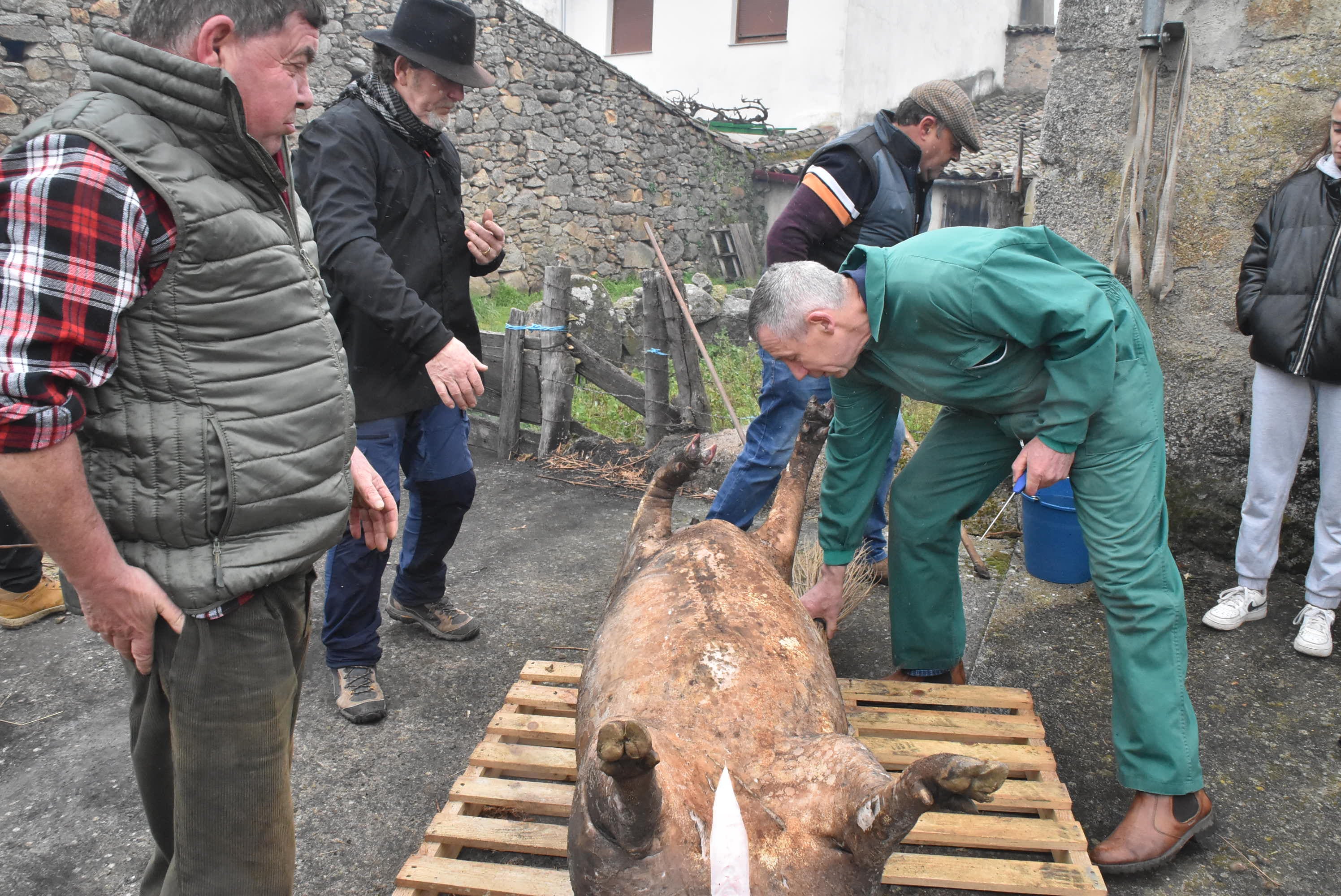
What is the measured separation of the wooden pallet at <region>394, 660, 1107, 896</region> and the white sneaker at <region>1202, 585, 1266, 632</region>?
1.32 m

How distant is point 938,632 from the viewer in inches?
132

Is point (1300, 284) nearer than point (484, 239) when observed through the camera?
No

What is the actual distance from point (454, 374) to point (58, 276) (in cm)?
163

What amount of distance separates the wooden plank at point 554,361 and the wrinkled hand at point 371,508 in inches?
156

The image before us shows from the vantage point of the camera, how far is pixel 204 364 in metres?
Result: 1.65

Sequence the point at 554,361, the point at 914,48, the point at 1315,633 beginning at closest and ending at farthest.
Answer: the point at 1315,633 < the point at 554,361 < the point at 914,48

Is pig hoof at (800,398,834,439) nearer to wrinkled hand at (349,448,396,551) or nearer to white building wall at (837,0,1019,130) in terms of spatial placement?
wrinkled hand at (349,448,396,551)

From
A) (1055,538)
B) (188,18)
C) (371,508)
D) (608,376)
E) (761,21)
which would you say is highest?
(761,21)

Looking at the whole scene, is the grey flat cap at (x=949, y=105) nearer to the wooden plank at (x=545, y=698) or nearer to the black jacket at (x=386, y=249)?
the black jacket at (x=386, y=249)

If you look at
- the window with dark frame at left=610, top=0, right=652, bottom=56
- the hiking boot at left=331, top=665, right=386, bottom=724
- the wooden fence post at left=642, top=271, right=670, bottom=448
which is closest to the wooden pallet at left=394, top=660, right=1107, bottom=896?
the hiking boot at left=331, top=665, right=386, bottom=724

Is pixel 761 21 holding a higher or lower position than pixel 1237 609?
higher

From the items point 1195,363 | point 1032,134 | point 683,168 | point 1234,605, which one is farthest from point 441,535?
point 1032,134

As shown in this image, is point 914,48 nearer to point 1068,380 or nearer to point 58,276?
point 1068,380

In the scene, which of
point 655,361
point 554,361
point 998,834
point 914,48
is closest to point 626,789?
point 998,834
